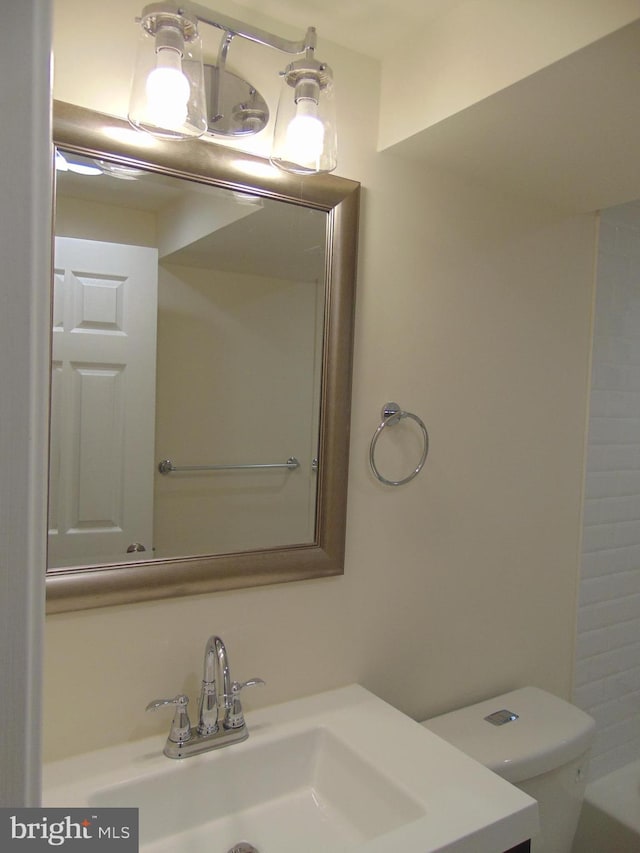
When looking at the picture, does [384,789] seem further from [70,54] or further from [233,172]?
[70,54]

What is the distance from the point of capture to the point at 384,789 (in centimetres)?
107

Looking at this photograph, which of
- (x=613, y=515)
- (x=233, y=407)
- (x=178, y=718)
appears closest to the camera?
(x=178, y=718)

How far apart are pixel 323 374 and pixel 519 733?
957 mm

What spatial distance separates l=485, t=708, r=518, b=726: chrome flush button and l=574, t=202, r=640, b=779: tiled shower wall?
461 mm

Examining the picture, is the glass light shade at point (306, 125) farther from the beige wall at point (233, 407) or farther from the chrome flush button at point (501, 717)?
the chrome flush button at point (501, 717)

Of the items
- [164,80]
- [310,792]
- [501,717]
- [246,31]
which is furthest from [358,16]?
[501,717]

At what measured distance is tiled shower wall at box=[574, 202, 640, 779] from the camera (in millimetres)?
1878

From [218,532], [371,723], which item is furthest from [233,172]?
[371,723]

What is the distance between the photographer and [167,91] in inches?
39.6

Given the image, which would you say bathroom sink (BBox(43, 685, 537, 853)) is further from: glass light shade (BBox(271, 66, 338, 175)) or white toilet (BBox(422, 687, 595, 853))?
glass light shade (BBox(271, 66, 338, 175))

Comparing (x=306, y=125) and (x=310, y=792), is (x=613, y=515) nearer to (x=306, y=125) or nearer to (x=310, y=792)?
(x=310, y=792)

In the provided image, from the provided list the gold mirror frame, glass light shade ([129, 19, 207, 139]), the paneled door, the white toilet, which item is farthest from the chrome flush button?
glass light shade ([129, 19, 207, 139])

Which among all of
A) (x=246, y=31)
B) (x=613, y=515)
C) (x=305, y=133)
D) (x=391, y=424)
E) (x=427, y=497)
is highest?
(x=246, y=31)

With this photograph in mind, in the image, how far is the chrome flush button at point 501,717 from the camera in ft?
4.91
